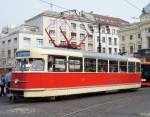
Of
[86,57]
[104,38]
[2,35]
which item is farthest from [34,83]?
[104,38]

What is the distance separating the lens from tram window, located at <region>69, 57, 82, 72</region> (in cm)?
1862

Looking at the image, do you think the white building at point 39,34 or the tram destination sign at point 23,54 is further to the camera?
the white building at point 39,34

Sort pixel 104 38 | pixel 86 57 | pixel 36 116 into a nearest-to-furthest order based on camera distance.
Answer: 1. pixel 36 116
2. pixel 86 57
3. pixel 104 38

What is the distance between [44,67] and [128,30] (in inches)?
2836

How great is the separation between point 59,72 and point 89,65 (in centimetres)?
276

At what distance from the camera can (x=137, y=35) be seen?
86250mm

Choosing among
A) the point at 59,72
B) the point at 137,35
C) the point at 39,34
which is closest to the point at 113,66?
the point at 59,72

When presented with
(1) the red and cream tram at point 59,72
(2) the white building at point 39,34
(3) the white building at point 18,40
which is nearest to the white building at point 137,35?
(2) the white building at point 39,34

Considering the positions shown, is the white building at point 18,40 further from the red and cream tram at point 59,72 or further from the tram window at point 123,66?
the red and cream tram at point 59,72

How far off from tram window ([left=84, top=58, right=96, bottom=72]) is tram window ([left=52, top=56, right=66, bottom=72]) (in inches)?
76.7

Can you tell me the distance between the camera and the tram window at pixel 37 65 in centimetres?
1694

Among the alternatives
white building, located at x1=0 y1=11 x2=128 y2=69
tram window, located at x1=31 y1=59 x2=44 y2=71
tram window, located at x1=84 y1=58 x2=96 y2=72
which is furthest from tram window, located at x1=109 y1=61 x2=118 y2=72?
white building, located at x1=0 y1=11 x2=128 y2=69

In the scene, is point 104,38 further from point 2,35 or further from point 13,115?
point 13,115

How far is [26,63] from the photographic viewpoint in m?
17.0
